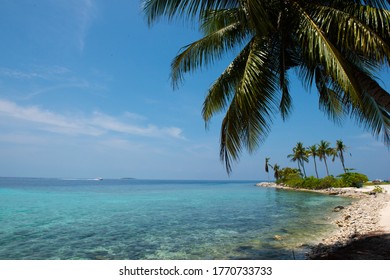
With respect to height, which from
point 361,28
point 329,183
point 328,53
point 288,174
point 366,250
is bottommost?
point 366,250

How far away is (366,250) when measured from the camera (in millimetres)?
6246

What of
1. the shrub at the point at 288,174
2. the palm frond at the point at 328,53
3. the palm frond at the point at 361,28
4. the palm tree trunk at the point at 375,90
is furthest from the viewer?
the shrub at the point at 288,174

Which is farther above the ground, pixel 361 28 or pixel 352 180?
pixel 361 28

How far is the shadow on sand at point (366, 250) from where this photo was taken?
569 centimetres

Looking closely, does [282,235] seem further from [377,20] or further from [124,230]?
[377,20]

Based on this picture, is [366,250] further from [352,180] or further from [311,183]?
[311,183]

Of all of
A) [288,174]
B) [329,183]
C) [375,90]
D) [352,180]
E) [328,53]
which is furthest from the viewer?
[288,174]

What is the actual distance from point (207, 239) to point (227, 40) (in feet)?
24.4

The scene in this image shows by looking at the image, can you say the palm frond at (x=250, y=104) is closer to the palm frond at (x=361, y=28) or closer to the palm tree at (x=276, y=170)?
the palm frond at (x=361, y=28)

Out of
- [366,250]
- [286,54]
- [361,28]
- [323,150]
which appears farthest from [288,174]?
[361,28]

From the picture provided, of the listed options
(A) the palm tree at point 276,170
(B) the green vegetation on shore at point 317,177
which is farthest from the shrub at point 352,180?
(A) the palm tree at point 276,170

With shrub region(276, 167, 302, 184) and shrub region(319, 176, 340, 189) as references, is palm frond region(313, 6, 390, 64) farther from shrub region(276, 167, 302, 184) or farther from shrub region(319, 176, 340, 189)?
shrub region(276, 167, 302, 184)

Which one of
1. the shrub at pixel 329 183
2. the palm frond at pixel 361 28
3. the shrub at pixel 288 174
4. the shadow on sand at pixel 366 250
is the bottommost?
the shadow on sand at pixel 366 250

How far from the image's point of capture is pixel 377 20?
4.14 m
